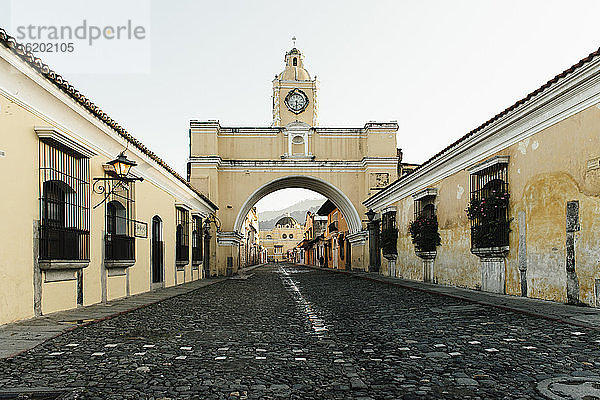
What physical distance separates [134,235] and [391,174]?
2085cm

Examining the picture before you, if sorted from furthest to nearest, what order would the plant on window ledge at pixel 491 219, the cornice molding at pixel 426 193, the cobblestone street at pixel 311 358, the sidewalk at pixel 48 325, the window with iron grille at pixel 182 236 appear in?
the window with iron grille at pixel 182 236 < the cornice molding at pixel 426 193 < the plant on window ledge at pixel 491 219 < the sidewalk at pixel 48 325 < the cobblestone street at pixel 311 358

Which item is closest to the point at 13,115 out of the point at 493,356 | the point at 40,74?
the point at 40,74

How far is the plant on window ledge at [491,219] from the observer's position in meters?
11.5

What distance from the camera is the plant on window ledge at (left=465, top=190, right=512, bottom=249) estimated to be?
1155 cm

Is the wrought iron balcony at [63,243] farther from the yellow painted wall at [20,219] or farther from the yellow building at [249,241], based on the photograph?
A: the yellow building at [249,241]

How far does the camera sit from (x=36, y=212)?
8.25 metres

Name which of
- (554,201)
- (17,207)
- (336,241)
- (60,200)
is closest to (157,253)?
(60,200)

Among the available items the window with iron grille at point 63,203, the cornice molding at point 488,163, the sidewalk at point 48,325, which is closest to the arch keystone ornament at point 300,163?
the cornice molding at point 488,163

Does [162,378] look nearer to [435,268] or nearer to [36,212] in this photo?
[36,212]

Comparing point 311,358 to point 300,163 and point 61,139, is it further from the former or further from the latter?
point 300,163

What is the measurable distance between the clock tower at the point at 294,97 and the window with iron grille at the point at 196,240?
11.7 m

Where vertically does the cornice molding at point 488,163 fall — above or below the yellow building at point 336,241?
above

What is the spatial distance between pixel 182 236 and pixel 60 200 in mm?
10771

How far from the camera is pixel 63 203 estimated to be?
9.30 m
